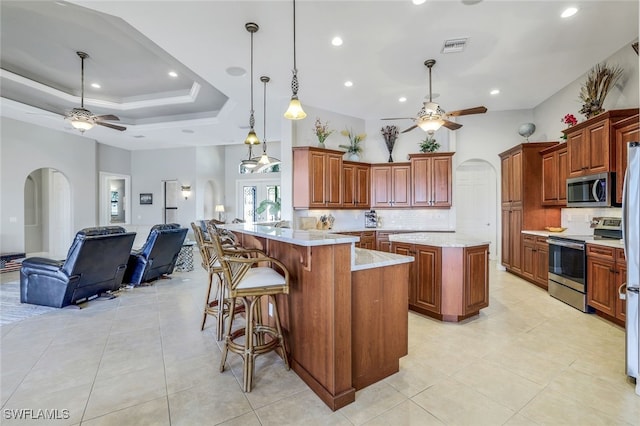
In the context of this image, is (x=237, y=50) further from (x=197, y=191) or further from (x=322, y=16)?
(x=197, y=191)

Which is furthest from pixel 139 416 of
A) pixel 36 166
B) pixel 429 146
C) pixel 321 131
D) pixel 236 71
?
pixel 36 166

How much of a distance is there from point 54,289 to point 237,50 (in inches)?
154

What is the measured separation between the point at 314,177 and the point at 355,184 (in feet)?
3.42

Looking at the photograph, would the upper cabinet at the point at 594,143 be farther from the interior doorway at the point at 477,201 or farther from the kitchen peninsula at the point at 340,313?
the kitchen peninsula at the point at 340,313

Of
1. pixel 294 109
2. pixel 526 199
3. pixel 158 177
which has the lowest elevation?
pixel 526 199

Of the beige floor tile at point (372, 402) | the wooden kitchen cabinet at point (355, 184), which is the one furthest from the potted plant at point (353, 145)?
the beige floor tile at point (372, 402)

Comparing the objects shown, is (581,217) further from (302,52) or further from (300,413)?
(300,413)

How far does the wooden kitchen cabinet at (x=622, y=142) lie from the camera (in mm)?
3337

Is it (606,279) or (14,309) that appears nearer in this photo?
(606,279)

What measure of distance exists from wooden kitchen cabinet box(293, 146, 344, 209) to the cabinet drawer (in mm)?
3684

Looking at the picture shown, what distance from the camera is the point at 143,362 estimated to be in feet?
8.21

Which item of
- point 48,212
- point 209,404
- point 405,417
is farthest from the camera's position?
point 48,212

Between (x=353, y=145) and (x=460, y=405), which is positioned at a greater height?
(x=353, y=145)

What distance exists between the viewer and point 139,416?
184 cm
